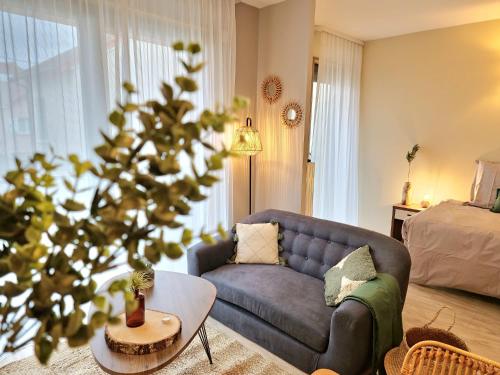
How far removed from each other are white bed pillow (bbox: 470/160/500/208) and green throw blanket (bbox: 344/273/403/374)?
2.35 meters

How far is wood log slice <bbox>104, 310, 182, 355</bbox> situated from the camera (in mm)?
1586

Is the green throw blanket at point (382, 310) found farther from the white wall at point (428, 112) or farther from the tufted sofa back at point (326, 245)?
the white wall at point (428, 112)

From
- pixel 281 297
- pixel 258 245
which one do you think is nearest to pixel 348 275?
pixel 281 297

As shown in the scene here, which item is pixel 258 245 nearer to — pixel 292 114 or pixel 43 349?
pixel 292 114

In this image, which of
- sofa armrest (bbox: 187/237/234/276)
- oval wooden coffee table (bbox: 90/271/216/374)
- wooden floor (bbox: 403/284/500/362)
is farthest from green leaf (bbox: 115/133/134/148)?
wooden floor (bbox: 403/284/500/362)

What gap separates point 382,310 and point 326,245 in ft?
2.57

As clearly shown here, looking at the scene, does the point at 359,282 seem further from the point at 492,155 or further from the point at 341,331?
the point at 492,155

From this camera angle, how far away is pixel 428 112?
14.4 ft

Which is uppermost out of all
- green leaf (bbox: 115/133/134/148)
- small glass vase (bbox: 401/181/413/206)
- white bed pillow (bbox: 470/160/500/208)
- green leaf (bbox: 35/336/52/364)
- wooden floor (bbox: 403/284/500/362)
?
green leaf (bbox: 115/133/134/148)

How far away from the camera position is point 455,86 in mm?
4141

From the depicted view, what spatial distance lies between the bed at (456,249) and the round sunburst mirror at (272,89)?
1836 millimetres

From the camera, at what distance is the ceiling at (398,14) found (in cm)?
339

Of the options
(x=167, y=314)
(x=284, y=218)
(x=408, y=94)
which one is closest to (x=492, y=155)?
(x=408, y=94)

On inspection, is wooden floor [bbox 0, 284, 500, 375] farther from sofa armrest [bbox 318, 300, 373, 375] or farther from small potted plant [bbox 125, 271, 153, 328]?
small potted plant [bbox 125, 271, 153, 328]
